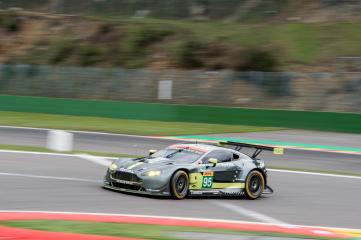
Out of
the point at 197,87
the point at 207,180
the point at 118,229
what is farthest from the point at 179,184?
the point at 197,87

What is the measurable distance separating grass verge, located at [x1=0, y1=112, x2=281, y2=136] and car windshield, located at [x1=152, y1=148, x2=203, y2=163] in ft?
45.9

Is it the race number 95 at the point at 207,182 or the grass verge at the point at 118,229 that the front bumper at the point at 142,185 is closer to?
the race number 95 at the point at 207,182

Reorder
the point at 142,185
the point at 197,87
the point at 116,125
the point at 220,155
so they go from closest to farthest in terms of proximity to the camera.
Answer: the point at 142,185 < the point at 220,155 < the point at 116,125 < the point at 197,87

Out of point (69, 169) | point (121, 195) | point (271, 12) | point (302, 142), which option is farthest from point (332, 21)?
point (121, 195)

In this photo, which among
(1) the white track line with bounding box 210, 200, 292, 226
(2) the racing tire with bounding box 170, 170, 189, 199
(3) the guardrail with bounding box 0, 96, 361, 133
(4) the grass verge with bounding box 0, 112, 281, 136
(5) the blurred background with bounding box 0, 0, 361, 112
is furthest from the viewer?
(5) the blurred background with bounding box 0, 0, 361, 112

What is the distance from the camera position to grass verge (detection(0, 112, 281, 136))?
1200 inches

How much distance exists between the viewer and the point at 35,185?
15.1 metres

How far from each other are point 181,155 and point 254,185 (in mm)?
1944

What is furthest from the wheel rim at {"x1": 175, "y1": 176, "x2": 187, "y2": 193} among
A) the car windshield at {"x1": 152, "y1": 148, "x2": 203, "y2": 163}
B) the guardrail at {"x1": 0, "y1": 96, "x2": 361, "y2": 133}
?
the guardrail at {"x1": 0, "y1": 96, "x2": 361, "y2": 133}

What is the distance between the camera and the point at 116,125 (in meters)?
Result: 32.2

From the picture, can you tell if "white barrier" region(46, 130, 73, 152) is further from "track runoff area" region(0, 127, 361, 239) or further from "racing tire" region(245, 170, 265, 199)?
"racing tire" region(245, 170, 265, 199)

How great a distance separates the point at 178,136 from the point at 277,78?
29.9 ft

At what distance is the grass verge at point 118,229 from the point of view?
32.5ft

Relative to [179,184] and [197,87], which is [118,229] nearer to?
[179,184]
